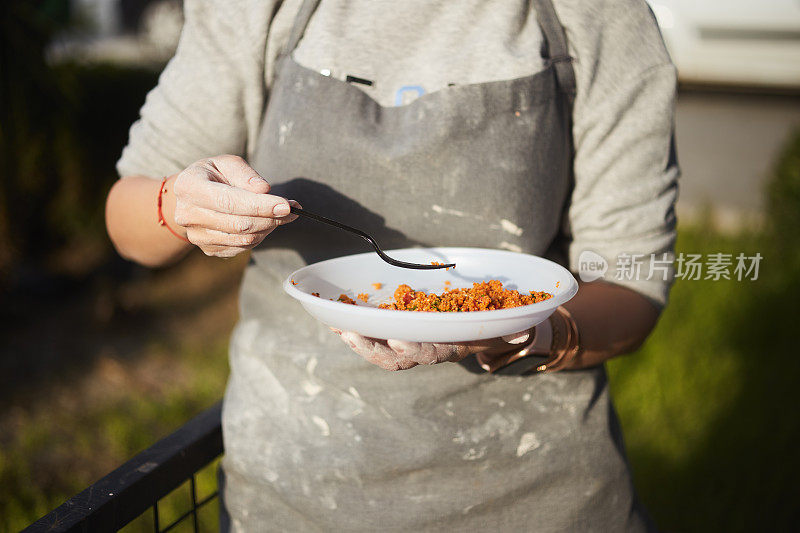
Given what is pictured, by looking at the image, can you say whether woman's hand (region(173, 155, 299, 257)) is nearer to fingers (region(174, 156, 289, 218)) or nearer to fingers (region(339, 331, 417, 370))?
fingers (region(174, 156, 289, 218))

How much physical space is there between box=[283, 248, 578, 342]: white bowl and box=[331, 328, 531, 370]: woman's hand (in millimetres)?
32

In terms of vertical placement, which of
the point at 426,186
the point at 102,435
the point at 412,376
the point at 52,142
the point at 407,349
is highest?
the point at 426,186

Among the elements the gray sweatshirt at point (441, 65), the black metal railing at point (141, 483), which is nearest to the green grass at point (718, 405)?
the gray sweatshirt at point (441, 65)

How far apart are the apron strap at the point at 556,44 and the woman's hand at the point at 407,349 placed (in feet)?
1.77

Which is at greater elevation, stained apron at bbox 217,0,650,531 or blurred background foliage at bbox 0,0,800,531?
stained apron at bbox 217,0,650,531

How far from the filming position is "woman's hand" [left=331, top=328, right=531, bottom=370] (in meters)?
1.09

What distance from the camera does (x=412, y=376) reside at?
4.52 feet

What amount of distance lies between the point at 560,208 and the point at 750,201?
218 inches

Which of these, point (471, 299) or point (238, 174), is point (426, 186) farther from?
point (238, 174)

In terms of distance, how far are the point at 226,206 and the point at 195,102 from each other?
407mm

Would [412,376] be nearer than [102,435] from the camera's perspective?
Yes

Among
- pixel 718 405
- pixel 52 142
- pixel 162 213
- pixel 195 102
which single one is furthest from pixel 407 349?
pixel 52 142

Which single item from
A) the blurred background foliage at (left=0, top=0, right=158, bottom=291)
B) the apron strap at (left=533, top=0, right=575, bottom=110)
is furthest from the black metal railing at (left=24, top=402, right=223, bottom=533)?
the blurred background foliage at (left=0, top=0, right=158, bottom=291)

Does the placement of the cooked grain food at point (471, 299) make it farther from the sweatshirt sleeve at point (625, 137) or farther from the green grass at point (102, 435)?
the green grass at point (102, 435)
